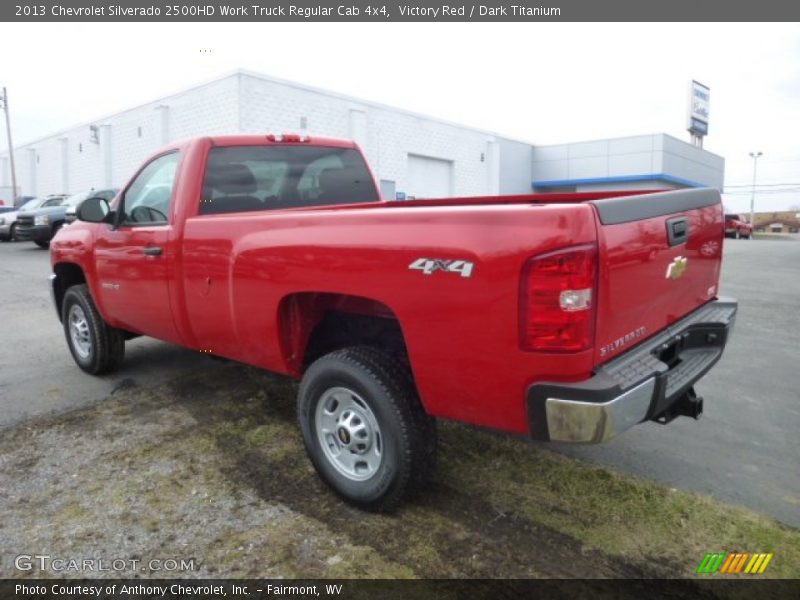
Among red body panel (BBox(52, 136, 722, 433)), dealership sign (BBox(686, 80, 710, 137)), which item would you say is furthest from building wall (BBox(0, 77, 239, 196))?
dealership sign (BBox(686, 80, 710, 137))

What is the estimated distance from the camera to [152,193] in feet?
14.6

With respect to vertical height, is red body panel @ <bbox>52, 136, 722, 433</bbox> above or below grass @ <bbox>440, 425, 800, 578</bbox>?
above

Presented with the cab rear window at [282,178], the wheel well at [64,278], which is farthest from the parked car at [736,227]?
the wheel well at [64,278]

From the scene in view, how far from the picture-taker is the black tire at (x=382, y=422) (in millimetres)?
2803

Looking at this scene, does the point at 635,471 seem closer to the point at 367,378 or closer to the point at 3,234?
the point at 367,378

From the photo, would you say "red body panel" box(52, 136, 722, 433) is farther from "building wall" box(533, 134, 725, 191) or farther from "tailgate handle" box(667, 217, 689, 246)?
"building wall" box(533, 134, 725, 191)

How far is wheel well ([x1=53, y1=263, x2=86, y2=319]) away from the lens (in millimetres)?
5617

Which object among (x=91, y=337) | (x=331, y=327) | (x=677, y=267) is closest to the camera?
(x=677, y=267)

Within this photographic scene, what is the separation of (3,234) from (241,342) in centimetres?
2102

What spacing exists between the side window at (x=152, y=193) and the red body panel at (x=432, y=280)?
24 centimetres

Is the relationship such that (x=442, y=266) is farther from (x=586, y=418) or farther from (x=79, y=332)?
(x=79, y=332)

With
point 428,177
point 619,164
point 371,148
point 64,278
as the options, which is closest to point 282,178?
point 64,278

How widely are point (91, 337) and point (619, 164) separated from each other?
39.1 m

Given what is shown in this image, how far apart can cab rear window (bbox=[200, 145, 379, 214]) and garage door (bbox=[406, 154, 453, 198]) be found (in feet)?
→ 87.5
